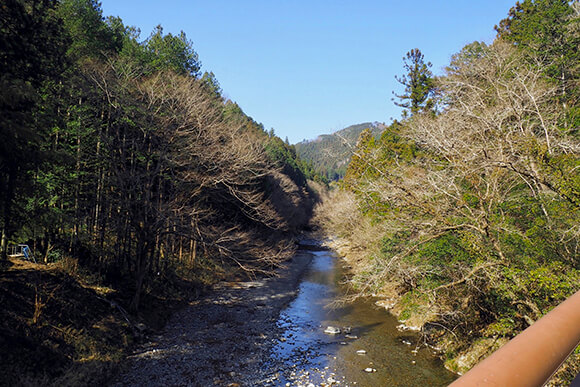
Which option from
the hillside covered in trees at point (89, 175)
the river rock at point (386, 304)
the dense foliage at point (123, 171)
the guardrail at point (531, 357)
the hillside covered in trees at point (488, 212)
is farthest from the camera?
the river rock at point (386, 304)

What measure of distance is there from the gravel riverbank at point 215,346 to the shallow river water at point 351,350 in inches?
29.5

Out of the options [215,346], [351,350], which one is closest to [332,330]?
[351,350]

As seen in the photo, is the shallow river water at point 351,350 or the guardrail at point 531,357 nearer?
the guardrail at point 531,357

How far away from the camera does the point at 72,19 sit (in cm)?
1956

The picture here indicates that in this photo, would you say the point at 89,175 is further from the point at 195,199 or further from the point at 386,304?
the point at 386,304

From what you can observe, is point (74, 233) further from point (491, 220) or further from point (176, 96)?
point (491, 220)

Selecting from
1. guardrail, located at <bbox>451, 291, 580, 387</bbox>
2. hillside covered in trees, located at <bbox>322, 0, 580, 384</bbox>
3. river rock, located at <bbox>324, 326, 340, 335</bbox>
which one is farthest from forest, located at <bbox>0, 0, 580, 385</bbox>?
guardrail, located at <bbox>451, 291, 580, 387</bbox>

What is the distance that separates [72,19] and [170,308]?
1758cm

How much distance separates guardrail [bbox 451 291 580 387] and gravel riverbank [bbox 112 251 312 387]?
10.4 m

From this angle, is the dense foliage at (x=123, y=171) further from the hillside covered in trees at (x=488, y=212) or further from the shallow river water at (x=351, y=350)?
the hillside covered in trees at (x=488, y=212)

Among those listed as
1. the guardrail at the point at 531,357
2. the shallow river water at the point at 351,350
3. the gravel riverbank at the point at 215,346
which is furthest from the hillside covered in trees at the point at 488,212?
the guardrail at the point at 531,357

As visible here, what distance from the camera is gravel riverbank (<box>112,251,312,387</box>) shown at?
9.93 meters

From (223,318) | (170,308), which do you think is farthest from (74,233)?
(223,318)

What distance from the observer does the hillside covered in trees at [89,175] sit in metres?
8.40
